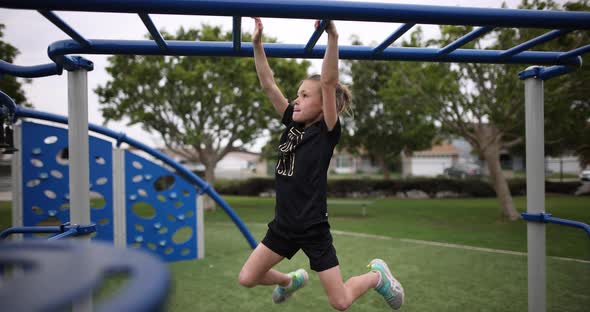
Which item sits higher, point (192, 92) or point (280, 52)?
point (192, 92)

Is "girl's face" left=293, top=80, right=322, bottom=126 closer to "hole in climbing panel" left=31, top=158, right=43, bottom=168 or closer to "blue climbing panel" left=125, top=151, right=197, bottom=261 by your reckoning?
"blue climbing panel" left=125, top=151, right=197, bottom=261

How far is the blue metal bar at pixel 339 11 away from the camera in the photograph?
150cm

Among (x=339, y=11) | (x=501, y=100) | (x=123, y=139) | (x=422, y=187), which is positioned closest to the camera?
(x=339, y=11)

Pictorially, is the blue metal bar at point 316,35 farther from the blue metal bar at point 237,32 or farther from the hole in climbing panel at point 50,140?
the hole in climbing panel at point 50,140

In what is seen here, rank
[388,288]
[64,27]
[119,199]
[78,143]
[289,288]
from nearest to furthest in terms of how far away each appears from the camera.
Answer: [64,27] < [78,143] < [388,288] < [289,288] < [119,199]

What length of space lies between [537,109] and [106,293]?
12.0 feet

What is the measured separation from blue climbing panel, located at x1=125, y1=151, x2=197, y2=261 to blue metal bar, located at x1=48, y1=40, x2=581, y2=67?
3.20 meters

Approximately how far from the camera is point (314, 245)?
2.08m

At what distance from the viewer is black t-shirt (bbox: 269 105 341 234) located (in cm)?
207

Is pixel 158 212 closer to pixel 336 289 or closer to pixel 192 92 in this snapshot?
pixel 336 289

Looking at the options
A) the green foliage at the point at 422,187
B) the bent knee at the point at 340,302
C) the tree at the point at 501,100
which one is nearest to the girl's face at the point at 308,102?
the bent knee at the point at 340,302

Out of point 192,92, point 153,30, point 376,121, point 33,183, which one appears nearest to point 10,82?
point 192,92

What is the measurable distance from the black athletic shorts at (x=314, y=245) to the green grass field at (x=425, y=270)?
141cm

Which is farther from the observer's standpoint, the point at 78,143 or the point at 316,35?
the point at 78,143
